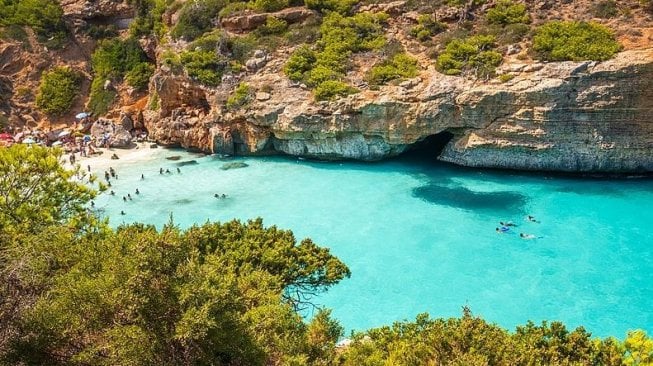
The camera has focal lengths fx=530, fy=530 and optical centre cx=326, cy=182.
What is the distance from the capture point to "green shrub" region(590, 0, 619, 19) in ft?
107

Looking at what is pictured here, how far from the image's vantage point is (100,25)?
48.4 metres

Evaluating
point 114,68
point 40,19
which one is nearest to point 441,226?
point 114,68

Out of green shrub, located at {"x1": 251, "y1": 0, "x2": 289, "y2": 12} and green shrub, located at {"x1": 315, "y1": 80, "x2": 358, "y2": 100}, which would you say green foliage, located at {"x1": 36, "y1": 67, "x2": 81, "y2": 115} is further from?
green shrub, located at {"x1": 315, "y1": 80, "x2": 358, "y2": 100}

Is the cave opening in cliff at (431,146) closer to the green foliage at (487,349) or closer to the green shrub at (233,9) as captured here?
the green shrub at (233,9)

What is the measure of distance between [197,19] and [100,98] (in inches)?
415

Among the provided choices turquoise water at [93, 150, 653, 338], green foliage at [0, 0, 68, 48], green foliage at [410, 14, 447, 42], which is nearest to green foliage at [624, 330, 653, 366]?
turquoise water at [93, 150, 653, 338]

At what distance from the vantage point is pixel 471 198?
2888cm

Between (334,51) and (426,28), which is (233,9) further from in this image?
(426,28)

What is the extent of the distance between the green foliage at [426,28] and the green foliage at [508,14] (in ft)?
10.6

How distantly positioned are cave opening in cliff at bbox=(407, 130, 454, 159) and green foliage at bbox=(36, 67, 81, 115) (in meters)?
28.5

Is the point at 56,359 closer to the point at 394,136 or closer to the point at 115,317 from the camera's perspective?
the point at 115,317

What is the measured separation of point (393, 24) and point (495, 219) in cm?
Result: 1879

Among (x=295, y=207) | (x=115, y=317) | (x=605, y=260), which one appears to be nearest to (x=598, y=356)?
(x=115, y=317)

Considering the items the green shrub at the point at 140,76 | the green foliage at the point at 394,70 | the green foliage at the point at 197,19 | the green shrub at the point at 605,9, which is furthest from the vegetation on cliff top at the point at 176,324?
the green shrub at the point at 140,76
